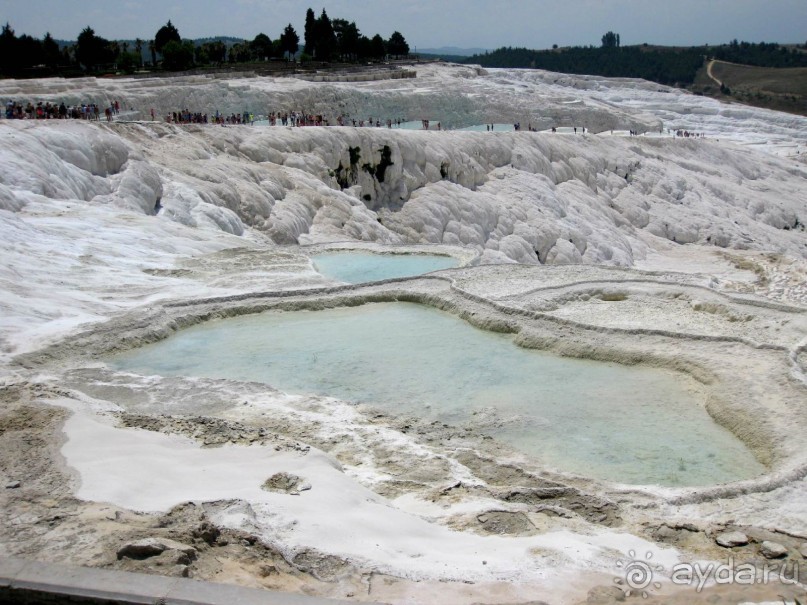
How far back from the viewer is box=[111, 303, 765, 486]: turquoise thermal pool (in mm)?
7488

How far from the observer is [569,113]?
45594 millimetres

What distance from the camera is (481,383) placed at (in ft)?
30.4

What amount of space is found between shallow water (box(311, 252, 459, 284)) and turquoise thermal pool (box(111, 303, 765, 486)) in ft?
8.58

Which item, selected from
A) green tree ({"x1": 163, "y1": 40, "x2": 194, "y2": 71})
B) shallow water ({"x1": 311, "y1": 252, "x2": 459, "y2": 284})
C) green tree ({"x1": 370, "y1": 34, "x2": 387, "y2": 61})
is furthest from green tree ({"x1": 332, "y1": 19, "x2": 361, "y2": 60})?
shallow water ({"x1": 311, "y1": 252, "x2": 459, "y2": 284})

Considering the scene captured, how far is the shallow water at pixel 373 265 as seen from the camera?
14.9m

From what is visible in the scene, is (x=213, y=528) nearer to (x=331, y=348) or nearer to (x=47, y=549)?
(x=47, y=549)

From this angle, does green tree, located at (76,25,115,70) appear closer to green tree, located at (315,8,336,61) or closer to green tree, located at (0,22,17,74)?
green tree, located at (0,22,17,74)

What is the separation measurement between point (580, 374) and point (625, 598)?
4920mm

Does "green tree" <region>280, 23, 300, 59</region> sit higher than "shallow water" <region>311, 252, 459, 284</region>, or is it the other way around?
"green tree" <region>280, 23, 300, 59</region>

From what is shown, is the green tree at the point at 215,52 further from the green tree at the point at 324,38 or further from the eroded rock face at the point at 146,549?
the eroded rock face at the point at 146,549

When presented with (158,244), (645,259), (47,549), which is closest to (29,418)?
(47,549)

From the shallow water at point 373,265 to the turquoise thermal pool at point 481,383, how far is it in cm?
261

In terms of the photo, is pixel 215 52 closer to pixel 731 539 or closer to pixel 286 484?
pixel 286 484

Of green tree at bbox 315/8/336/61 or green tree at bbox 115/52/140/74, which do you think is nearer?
green tree at bbox 115/52/140/74
